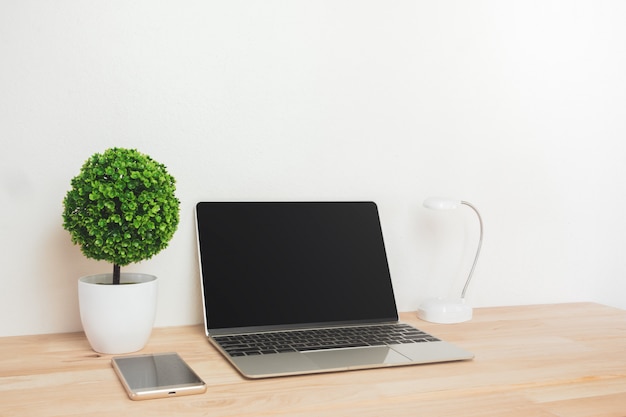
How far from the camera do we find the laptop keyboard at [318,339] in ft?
3.70

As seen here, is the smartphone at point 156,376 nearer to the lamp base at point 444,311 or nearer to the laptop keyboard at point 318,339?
the laptop keyboard at point 318,339

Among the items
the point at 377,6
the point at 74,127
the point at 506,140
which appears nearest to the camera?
the point at 74,127

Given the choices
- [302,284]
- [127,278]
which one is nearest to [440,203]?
[302,284]

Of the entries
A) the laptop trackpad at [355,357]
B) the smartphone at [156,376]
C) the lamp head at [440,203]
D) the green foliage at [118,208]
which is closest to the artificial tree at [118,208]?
the green foliage at [118,208]

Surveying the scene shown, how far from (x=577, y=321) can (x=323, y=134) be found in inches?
28.5

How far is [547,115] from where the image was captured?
164 cm

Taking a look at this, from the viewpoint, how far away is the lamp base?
1.41 meters

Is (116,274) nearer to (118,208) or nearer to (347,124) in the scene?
(118,208)

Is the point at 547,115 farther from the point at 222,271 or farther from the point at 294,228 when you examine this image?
the point at 222,271

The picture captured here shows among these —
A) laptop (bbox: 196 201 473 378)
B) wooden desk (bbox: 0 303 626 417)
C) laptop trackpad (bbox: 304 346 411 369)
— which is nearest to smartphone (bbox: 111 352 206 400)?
wooden desk (bbox: 0 303 626 417)

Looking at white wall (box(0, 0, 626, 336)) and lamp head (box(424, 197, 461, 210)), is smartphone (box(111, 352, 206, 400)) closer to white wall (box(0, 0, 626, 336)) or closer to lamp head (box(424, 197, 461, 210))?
white wall (box(0, 0, 626, 336))

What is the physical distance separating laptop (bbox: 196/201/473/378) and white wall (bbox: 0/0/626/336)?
0.18 feet

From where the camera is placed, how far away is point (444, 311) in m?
1.40

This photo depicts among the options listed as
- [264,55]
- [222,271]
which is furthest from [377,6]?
[222,271]
